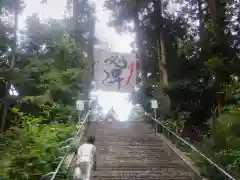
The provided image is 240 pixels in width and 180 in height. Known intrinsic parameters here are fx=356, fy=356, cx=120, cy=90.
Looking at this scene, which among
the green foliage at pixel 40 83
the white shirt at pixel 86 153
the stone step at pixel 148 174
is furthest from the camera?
the green foliage at pixel 40 83

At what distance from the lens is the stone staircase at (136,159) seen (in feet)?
29.6

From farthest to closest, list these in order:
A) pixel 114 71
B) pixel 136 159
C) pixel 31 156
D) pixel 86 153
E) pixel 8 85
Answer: pixel 114 71 → pixel 8 85 → pixel 136 159 → pixel 86 153 → pixel 31 156

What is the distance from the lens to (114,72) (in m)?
19.8

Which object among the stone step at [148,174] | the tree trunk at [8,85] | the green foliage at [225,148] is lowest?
the stone step at [148,174]

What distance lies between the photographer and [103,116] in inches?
957

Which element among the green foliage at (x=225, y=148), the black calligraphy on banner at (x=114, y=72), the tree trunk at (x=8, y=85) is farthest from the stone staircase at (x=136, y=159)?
the black calligraphy on banner at (x=114, y=72)

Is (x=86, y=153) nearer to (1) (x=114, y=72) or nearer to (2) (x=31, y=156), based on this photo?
(2) (x=31, y=156)

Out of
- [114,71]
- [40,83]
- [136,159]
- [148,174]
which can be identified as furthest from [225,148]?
[114,71]

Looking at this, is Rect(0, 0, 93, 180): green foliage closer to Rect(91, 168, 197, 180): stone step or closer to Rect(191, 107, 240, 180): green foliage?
Rect(91, 168, 197, 180): stone step

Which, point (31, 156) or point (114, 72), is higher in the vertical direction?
point (114, 72)

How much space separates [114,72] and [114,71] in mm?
71

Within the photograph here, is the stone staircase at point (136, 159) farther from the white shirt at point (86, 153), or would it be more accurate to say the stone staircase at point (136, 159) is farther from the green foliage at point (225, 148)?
the white shirt at point (86, 153)

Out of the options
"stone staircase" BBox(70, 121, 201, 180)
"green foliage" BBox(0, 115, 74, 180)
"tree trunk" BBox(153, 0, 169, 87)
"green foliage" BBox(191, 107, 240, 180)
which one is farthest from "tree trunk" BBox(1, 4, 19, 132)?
"green foliage" BBox(191, 107, 240, 180)

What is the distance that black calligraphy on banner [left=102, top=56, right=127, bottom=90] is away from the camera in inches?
770
